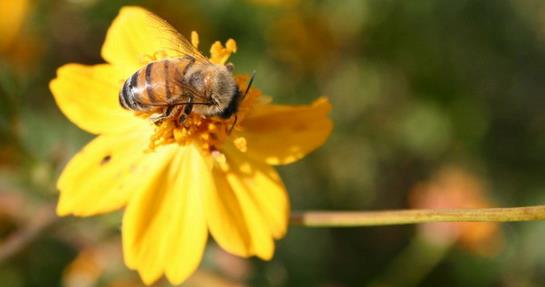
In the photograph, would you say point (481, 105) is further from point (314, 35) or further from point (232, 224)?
point (232, 224)

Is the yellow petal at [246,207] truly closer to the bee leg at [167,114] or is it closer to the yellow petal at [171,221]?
the yellow petal at [171,221]

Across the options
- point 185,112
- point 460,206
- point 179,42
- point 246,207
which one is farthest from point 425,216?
point 460,206

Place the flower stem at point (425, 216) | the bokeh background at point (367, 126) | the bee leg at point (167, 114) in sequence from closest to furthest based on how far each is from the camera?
the flower stem at point (425, 216)
the bee leg at point (167, 114)
the bokeh background at point (367, 126)

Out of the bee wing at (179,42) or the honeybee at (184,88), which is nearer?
the honeybee at (184,88)

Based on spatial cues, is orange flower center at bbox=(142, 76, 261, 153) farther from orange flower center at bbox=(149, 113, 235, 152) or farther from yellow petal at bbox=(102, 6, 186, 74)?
yellow petal at bbox=(102, 6, 186, 74)

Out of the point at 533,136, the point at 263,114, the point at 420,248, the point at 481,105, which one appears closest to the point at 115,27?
the point at 263,114

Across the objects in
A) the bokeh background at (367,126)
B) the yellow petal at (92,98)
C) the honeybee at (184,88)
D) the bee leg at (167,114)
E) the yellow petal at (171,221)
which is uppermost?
the honeybee at (184,88)

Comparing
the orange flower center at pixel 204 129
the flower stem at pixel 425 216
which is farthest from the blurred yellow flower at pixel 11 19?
the flower stem at pixel 425 216
